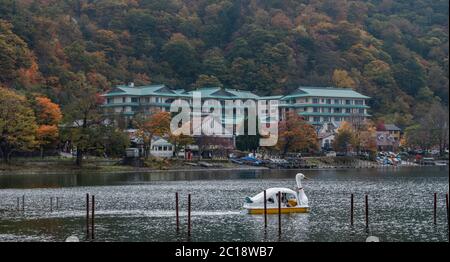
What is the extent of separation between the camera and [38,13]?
5143 inches

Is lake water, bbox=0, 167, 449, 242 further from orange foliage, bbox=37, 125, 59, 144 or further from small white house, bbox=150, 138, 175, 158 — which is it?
small white house, bbox=150, 138, 175, 158

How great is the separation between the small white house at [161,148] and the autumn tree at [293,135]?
1611cm

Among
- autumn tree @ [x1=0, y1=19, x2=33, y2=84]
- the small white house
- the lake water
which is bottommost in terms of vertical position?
the lake water

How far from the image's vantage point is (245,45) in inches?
5812

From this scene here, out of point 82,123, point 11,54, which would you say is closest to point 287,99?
point 11,54

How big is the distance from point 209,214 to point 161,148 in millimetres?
60428

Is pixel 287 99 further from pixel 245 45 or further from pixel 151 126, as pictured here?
pixel 151 126

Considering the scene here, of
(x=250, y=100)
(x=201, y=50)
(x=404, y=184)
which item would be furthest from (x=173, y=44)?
(x=404, y=184)

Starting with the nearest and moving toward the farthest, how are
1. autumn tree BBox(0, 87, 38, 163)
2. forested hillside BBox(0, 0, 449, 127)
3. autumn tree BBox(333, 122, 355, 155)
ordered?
autumn tree BBox(0, 87, 38, 163)
autumn tree BBox(333, 122, 355, 155)
forested hillside BBox(0, 0, 449, 127)

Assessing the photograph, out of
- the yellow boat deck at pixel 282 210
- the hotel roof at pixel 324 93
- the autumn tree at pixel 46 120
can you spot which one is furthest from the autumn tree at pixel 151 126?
the yellow boat deck at pixel 282 210

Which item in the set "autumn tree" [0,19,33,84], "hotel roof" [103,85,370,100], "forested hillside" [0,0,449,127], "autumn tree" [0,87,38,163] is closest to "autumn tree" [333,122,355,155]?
"hotel roof" [103,85,370,100]

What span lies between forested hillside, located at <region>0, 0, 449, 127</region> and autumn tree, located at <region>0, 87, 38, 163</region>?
34.8 meters

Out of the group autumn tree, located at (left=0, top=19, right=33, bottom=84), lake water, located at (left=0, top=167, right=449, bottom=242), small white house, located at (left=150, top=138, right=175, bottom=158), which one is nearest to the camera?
lake water, located at (left=0, top=167, right=449, bottom=242)

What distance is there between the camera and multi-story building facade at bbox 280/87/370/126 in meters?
129
